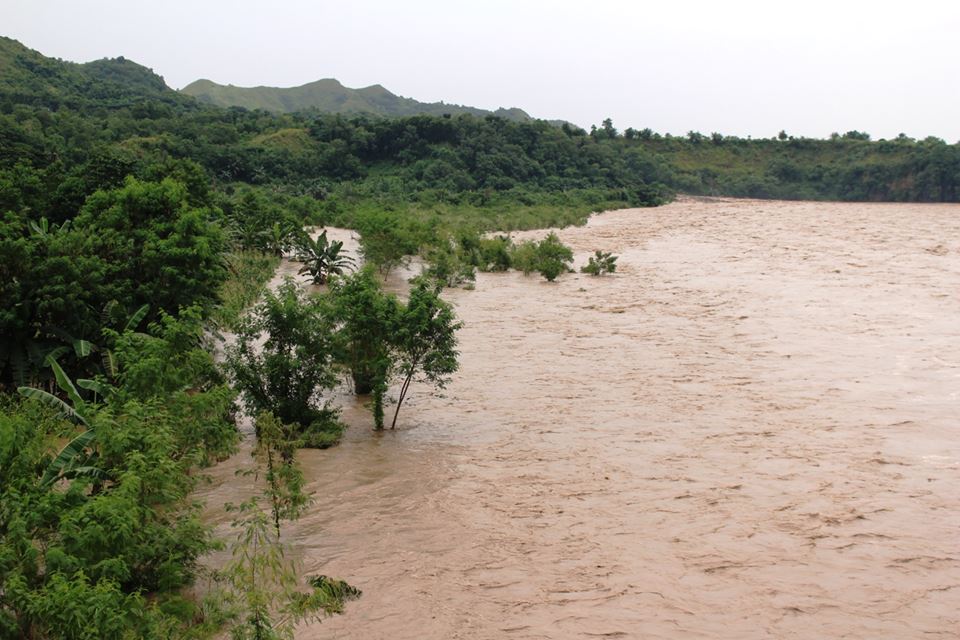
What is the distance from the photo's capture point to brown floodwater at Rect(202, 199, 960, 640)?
730 centimetres

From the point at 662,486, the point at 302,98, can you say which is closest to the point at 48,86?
the point at 662,486

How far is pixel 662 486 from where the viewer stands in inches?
396

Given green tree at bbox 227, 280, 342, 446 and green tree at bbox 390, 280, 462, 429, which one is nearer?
green tree at bbox 227, 280, 342, 446

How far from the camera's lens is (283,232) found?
30.6m

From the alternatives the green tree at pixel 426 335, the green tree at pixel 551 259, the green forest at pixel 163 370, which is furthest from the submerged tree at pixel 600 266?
the green tree at pixel 426 335

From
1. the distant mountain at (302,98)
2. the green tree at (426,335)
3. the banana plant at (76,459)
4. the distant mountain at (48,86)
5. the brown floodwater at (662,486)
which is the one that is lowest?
the brown floodwater at (662,486)

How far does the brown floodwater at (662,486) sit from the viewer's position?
23.9 feet

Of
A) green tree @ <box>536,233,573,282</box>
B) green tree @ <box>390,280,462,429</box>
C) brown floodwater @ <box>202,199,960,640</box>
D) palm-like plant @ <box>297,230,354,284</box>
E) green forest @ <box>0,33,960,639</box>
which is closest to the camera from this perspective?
green forest @ <box>0,33,960,639</box>

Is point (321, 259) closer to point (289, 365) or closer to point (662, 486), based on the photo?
point (289, 365)

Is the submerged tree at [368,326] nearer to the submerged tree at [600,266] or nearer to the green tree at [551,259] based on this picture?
the green tree at [551,259]

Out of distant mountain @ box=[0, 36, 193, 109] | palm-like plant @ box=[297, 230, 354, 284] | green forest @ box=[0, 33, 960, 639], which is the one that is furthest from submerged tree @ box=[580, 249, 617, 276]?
distant mountain @ box=[0, 36, 193, 109]

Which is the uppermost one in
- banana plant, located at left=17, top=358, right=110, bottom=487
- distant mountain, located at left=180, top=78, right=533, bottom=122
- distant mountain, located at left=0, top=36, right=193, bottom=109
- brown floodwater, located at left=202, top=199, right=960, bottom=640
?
distant mountain, located at left=180, top=78, right=533, bottom=122

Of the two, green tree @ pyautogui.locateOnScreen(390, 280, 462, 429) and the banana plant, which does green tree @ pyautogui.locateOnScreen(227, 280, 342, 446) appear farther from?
the banana plant

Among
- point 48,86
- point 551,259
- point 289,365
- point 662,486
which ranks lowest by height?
point 662,486
